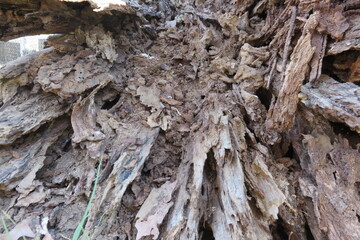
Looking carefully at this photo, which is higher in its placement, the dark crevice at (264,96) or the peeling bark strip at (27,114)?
the dark crevice at (264,96)

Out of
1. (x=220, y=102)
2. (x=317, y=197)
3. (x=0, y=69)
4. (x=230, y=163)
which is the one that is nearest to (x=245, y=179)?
(x=230, y=163)

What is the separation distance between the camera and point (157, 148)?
1.91m

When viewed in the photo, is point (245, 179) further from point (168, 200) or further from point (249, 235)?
point (168, 200)

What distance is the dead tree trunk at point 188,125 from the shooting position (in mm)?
1442

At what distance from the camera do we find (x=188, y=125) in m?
2.01

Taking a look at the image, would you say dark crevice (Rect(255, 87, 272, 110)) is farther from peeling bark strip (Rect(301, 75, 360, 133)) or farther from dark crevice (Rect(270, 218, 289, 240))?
dark crevice (Rect(270, 218, 289, 240))

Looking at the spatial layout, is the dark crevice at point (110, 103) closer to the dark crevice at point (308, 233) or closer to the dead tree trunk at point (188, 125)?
the dead tree trunk at point (188, 125)

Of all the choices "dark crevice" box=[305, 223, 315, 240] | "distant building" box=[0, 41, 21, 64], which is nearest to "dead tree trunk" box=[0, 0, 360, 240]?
"dark crevice" box=[305, 223, 315, 240]

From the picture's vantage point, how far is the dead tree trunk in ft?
4.73

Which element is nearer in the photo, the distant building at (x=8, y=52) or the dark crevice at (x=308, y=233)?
the dark crevice at (x=308, y=233)

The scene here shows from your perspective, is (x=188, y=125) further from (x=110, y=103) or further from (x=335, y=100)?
(x=335, y=100)

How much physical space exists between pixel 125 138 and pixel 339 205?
162 centimetres

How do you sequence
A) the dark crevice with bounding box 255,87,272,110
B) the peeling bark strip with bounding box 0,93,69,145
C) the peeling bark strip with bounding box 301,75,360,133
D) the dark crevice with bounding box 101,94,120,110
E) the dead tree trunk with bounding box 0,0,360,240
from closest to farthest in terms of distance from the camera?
the peeling bark strip with bounding box 301,75,360,133, the dead tree trunk with bounding box 0,0,360,240, the peeling bark strip with bounding box 0,93,69,145, the dark crevice with bounding box 255,87,272,110, the dark crevice with bounding box 101,94,120,110

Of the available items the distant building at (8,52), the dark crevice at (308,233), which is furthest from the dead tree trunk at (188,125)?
the distant building at (8,52)
